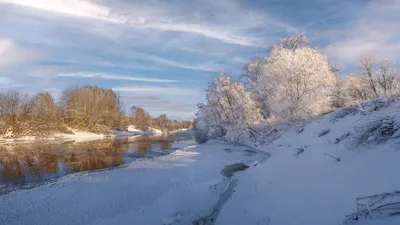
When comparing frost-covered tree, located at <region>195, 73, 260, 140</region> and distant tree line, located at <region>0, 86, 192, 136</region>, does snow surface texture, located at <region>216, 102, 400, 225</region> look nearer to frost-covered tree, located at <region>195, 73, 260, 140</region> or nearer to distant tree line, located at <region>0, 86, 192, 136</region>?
frost-covered tree, located at <region>195, 73, 260, 140</region>

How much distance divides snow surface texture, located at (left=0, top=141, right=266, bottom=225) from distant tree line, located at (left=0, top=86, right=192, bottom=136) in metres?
40.1

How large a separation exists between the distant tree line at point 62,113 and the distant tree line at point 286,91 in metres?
31.6

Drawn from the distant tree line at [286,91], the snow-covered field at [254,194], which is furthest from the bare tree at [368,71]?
the snow-covered field at [254,194]

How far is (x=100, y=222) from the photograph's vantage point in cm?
601

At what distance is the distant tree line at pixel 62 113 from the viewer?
45375 mm

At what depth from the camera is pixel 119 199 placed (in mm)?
7605

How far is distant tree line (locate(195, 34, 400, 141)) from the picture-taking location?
25172mm

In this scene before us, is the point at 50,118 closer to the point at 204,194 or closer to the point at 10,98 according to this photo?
the point at 10,98

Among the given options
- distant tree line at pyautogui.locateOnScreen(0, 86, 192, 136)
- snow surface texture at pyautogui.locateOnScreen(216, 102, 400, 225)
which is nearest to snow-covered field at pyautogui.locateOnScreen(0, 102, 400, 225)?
snow surface texture at pyautogui.locateOnScreen(216, 102, 400, 225)

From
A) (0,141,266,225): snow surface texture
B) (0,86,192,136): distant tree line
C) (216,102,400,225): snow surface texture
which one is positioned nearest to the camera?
(216,102,400,225): snow surface texture

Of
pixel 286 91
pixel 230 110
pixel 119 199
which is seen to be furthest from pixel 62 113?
pixel 119 199

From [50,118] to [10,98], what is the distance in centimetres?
746

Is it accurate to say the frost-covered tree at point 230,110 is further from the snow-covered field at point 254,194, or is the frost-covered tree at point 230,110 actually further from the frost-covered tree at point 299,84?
the snow-covered field at point 254,194

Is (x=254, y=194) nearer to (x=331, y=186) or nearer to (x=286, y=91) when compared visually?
(x=331, y=186)
